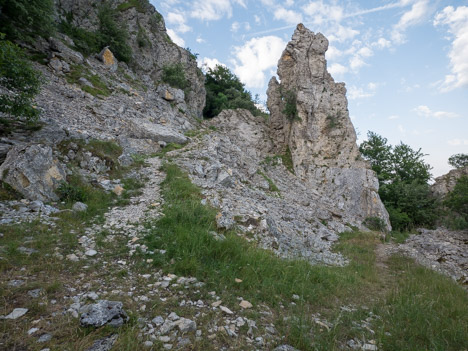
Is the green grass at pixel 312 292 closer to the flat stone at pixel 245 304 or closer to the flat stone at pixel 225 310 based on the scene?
the flat stone at pixel 245 304

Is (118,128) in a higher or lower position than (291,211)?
higher

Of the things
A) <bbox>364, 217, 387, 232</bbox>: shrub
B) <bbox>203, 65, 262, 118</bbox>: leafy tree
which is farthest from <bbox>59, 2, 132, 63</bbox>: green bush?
<bbox>364, 217, 387, 232</bbox>: shrub

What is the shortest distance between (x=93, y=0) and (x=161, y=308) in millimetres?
38038

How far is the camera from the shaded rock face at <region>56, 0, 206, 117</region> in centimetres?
2630

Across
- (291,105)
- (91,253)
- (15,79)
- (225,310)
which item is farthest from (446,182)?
(15,79)

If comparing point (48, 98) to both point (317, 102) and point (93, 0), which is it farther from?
point (317, 102)

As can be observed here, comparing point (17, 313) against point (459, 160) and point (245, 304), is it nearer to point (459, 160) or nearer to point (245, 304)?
point (245, 304)

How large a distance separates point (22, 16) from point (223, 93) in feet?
Answer: 98.5

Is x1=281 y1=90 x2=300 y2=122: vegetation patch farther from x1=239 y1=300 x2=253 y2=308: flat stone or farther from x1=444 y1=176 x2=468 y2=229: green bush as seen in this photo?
x1=239 y1=300 x2=253 y2=308: flat stone

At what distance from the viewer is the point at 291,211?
15820mm

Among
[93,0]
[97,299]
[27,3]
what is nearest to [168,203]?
[97,299]

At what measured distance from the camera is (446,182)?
3017cm

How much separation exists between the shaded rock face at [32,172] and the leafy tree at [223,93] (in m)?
32.4

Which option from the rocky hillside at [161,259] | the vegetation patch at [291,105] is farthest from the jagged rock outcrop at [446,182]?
the vegetation patch at [291,105]
